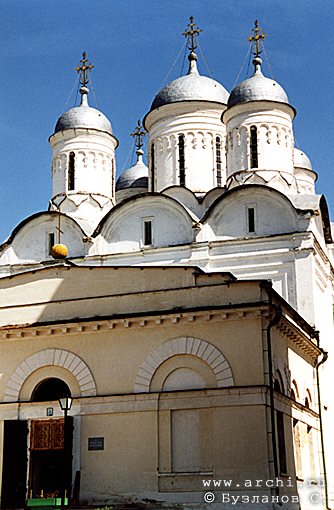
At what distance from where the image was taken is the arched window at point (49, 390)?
16.2 meters

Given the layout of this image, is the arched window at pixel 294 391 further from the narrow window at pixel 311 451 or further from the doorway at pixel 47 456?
the doorway at pixel 47 456

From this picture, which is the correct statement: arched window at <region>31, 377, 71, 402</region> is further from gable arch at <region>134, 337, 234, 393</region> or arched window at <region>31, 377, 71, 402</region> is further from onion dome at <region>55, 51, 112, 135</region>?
onion dome at <region>55, 51, 112, 135</region>

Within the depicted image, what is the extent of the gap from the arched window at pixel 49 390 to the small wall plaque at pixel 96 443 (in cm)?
125

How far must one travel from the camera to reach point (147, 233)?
81.6 ft

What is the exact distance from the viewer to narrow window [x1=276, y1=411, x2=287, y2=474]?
49.8 feet

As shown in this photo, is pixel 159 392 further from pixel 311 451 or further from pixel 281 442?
pixel 311 451

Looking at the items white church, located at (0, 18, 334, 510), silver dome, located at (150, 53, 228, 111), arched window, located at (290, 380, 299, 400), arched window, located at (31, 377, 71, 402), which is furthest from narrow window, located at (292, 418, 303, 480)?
silver dome, located at (150, 53, 228, 111)

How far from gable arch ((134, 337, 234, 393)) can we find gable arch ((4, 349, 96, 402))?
3.42 feet

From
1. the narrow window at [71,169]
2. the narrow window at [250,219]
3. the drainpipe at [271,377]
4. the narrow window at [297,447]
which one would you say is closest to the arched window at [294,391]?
the narrow window at [297,447]

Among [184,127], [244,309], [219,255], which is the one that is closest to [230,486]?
[244,309]

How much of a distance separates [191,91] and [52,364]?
48.3ft

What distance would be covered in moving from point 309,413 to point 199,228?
7181mm

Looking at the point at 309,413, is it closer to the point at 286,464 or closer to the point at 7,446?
the point at 286,464

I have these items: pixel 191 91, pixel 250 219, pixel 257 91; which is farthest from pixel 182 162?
pixel 250 219
